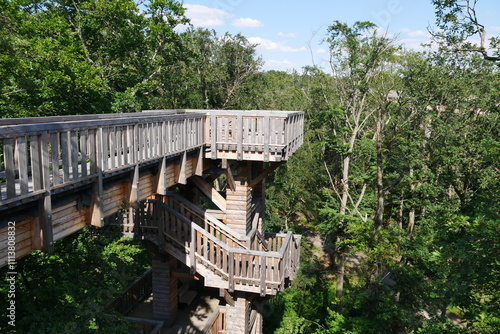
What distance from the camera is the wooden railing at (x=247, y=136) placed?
8.62 m

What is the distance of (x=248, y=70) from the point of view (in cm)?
2630

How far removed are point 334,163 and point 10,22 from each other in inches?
921

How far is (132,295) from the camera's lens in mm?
11789

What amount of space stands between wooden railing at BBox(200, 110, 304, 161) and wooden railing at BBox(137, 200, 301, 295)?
1.93m

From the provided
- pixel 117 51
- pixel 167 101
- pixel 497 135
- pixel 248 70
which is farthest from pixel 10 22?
pixel 497 135

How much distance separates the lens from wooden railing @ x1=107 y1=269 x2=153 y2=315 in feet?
35.8

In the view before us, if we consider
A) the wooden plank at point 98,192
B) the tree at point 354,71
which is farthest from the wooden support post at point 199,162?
the tree at point 354,71

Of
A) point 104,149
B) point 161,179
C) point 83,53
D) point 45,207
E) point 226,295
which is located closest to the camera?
point 45,207

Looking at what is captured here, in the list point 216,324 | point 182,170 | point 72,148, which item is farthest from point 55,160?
point 216,324

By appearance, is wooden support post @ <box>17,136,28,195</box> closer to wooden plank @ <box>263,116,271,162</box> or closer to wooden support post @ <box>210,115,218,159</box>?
wooden support post @ <box>210,115,218,159</box>

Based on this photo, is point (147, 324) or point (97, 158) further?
point (147, 324)

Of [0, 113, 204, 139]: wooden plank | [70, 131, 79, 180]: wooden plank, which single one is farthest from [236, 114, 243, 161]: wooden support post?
[70, 131, 79, 180]: wooden plank

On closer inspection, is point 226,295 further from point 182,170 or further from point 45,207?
point 45,207

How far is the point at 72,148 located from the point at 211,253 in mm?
5151
